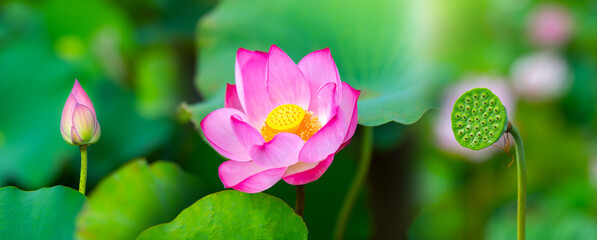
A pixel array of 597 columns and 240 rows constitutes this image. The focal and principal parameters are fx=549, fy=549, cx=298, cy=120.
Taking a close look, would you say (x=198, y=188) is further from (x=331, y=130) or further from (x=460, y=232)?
(x=460, y=232)

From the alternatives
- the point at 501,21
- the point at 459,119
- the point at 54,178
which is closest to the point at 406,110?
the point at 459,119

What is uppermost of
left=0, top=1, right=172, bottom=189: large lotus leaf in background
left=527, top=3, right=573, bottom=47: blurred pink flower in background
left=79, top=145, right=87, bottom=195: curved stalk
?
left=527, top=3, right=573, bottom=47: blurred pink flower in background

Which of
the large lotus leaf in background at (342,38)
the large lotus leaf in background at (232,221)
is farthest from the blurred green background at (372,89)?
the large lotus leaf in background at (232,221)

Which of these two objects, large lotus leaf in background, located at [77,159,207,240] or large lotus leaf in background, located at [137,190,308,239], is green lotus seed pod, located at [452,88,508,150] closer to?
large lotus leaf in background, located at [137,190,308,239]

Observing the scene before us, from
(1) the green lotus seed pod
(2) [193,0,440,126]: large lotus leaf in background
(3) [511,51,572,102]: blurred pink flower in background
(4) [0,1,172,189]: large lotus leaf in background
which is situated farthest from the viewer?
(3) [511,51,572,102]: blurred pink flower in background

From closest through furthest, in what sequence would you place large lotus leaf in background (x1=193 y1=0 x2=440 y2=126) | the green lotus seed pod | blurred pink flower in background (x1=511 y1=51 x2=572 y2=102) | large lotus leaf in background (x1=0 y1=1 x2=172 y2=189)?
the green lotus seed pod
large lotus leaf in background (x1=193 y1=0 x2=440 y2=126)
large lotus leaf in background (x1=0 y1=1 x2=172 y2=189)
blurred pink flower in background (x1=511 y1=51 x2=572 y2=102)

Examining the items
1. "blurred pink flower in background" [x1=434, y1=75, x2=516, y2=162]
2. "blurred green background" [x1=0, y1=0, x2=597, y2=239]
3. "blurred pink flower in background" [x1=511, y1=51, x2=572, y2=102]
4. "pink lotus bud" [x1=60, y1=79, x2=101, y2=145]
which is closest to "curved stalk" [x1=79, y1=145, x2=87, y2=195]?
"pink lotus bud" [x1=60, y1=79, x2=101, y2=145]
